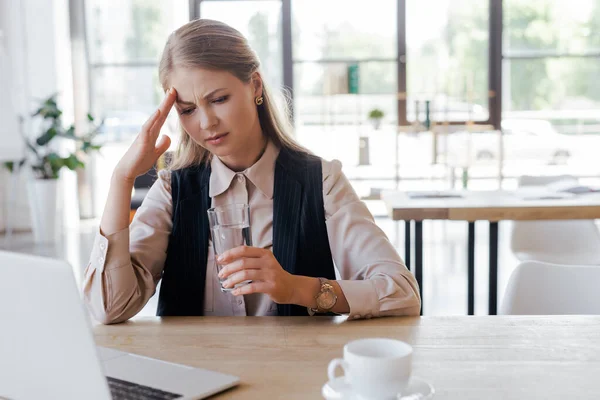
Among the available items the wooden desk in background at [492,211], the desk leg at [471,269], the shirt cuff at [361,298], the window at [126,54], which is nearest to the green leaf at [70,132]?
the window at [126,54]

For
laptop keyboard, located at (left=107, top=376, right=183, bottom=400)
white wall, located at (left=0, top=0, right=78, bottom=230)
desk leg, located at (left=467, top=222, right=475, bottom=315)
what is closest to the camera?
laptop keyboard, located at (left=107, top=376, right=183, bottom=400)

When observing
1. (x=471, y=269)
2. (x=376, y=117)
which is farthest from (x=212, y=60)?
(x=376, y=117)

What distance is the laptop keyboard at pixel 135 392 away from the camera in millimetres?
1006

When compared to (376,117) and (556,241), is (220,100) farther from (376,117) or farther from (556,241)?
(376,117)

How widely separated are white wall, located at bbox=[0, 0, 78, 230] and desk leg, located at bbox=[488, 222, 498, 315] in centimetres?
416

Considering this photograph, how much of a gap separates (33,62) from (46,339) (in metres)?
6.12

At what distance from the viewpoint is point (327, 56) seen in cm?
720

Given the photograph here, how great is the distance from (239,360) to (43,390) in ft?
1.11

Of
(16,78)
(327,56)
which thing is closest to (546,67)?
(327,56)

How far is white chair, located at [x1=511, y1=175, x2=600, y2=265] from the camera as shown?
3.26 meters

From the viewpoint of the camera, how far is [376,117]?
278 inches

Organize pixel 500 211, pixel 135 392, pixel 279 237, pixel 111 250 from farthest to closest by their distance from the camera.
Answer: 1. pixel 500 211
2. pixel 279 237
3. pixel 111 250
4. pixel 135 392

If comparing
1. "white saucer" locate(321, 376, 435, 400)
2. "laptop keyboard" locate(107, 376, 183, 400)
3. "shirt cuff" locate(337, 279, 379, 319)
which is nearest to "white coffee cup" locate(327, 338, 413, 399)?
"white saucer" locate(321, 376, 435, 400)

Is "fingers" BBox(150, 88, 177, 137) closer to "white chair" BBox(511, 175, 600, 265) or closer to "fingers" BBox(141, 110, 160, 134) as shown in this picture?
"fingers" BBox(141, 110, 160, 134)
